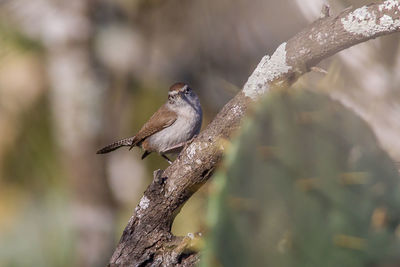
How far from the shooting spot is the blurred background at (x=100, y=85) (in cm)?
623

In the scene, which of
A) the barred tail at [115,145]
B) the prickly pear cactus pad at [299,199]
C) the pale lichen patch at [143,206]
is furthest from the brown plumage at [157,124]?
the prickly pear cactus pad at [299,199]

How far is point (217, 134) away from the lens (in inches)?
119

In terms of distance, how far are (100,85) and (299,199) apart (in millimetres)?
5388

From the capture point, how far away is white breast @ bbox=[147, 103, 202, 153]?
4.92m

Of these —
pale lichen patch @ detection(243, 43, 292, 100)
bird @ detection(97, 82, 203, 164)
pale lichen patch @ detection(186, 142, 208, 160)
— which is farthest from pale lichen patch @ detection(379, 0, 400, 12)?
bird @ detection(97, 82, 203, 164)

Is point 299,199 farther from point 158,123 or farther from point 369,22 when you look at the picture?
point 158,123

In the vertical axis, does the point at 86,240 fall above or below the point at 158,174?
above

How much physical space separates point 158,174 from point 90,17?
14.3ft

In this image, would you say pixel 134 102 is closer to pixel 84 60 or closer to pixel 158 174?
pixel 84 60

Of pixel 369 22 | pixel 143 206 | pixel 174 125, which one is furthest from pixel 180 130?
pixel 369 22

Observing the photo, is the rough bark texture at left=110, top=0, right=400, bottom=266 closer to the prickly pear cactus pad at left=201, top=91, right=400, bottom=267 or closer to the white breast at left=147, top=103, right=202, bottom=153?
the prickly pear cactus pad at left=201, top=91, right=400, bottom=267

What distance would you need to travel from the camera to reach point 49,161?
9023mm

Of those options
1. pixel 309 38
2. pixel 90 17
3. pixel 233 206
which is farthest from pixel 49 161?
pixel 233 206

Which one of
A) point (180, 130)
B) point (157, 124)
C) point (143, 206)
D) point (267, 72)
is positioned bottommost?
point (267, 72)
